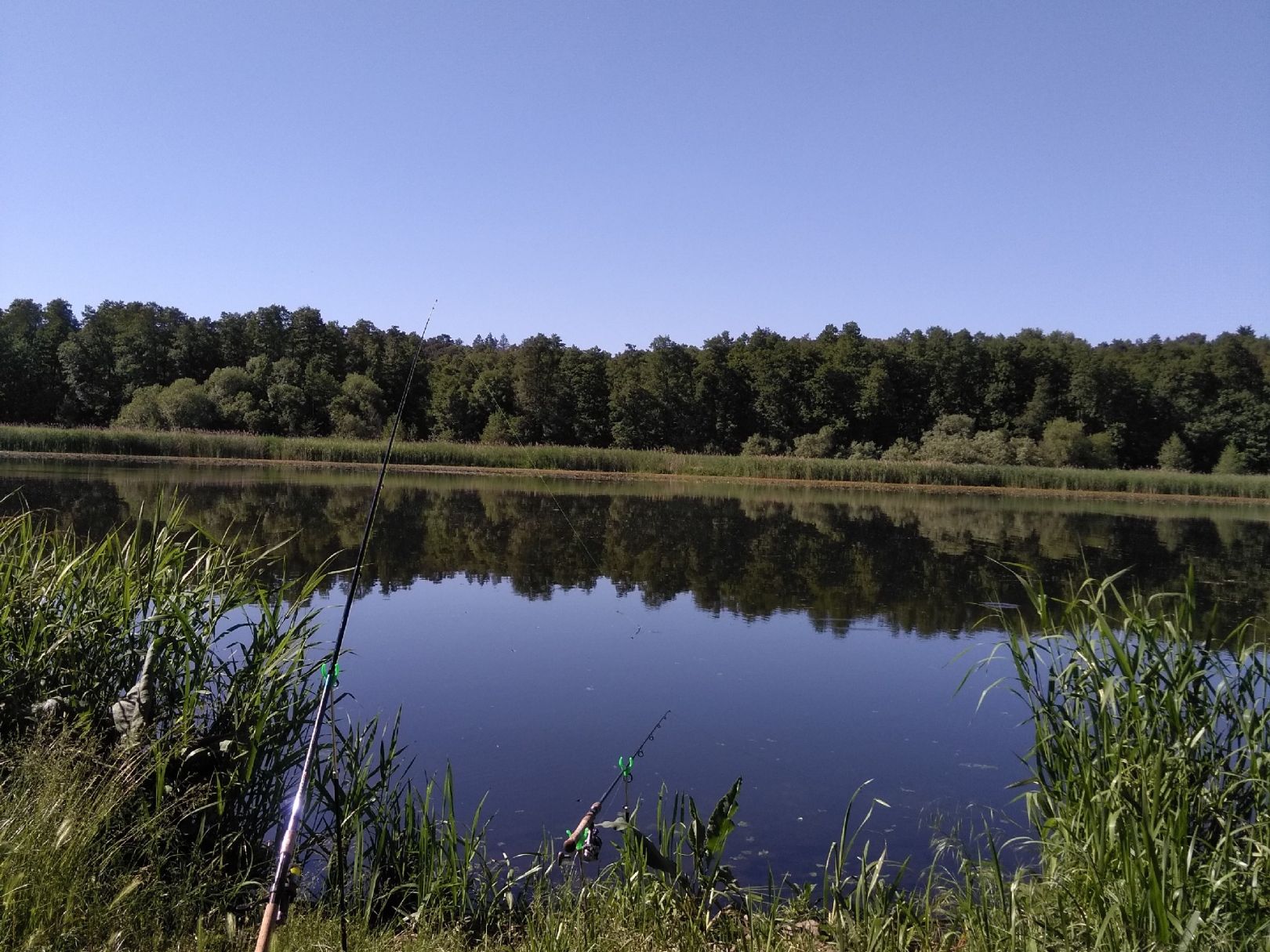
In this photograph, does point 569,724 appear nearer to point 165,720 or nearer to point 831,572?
point 165,720

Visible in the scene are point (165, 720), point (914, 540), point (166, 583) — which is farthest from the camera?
point (914, 540)

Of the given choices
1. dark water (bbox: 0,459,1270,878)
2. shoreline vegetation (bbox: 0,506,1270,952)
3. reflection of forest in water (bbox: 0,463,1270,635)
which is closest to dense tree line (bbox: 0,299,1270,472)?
reflection of forest in water (bbox: 0,463,1270,635)

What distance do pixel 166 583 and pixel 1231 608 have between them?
41.5 ft


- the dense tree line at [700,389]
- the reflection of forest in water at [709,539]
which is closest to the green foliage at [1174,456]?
the dense tree line at [700,389]

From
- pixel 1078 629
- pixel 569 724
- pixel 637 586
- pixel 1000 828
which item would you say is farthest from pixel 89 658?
pixel 637 586

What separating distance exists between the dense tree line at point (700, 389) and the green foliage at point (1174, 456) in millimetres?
136

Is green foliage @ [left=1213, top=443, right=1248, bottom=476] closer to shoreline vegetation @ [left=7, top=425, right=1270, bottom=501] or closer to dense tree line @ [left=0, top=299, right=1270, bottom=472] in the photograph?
dense tree line @ [left=0, top=299, right=1270, bottom=472]

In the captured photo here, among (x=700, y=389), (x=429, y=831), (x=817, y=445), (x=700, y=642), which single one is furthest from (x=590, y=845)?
(x=700, y=389)

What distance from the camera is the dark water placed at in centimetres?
579

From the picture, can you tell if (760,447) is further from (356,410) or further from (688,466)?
(356,410)

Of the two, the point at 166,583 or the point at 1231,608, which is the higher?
the point at 166,583

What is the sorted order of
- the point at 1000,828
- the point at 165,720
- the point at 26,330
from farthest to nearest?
the point at 26,330 → the point at 1000,828 → the point at 165,720

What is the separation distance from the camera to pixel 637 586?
1314cm

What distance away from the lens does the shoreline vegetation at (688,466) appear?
37.3 m
